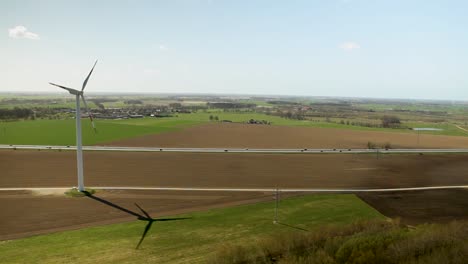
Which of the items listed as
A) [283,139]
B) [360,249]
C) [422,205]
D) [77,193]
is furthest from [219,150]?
[360,249]

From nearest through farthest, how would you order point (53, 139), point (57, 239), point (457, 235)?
point (457, 235) < point (57, 239) < point (53, 139)

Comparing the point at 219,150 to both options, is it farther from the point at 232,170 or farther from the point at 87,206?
the point at 87,206

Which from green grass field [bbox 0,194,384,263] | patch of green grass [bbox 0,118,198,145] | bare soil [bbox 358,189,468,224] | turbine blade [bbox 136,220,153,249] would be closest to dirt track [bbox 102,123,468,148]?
patch of green grass [bbox 0,118,198,145]

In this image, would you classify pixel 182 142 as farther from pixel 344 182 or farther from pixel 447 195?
pixel 447 195

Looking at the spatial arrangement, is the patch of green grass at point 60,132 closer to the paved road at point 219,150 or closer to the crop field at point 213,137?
the crop field at point 213,137

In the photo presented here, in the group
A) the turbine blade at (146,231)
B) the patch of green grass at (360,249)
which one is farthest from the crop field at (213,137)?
the patch of green grass at (360,249)

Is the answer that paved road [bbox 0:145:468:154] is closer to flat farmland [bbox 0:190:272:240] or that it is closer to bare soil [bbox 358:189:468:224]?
flat farmland [bbox 0:190:272:240]

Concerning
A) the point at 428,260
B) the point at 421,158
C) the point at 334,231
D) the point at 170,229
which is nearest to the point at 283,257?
the point at 334,231
